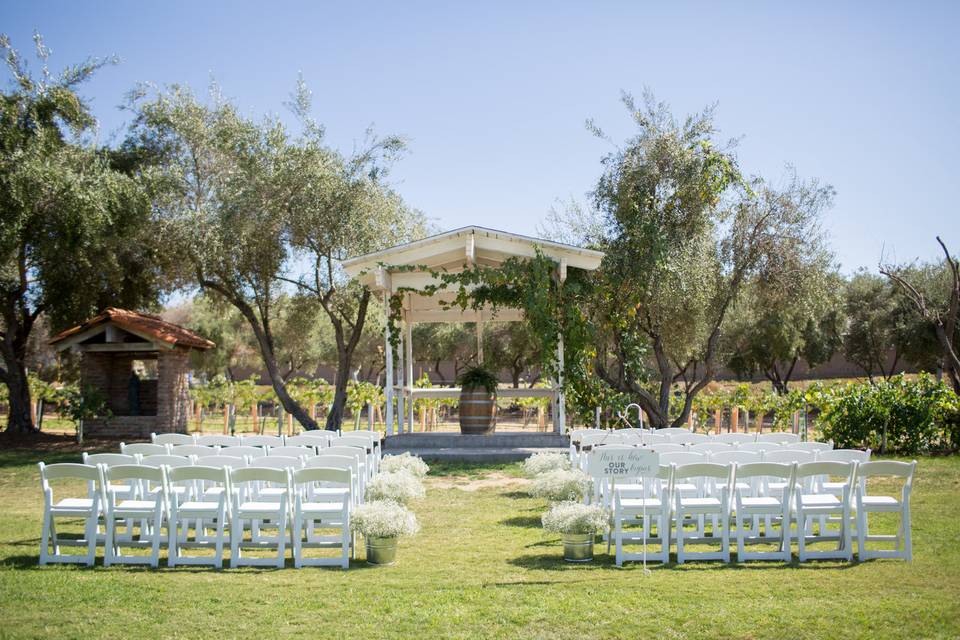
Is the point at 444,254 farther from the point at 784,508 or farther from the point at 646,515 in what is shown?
the point at 784,508

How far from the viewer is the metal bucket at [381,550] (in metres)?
7.55

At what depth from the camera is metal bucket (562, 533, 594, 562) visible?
7656mm

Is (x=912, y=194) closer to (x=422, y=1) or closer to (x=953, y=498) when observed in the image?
(x=953, y=498)

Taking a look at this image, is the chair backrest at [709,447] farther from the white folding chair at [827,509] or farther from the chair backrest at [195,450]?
the chair backrest at [195,450]

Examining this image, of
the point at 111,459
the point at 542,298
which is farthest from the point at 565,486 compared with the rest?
the point at 542,298

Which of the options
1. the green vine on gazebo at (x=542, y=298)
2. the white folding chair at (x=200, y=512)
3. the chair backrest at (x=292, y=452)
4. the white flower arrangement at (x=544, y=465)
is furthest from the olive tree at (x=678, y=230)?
the white folding chair at (x=200, y=512)

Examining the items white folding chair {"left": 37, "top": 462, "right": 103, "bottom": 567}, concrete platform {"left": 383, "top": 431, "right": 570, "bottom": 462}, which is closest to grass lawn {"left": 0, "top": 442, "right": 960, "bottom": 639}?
white folding chair {"left": 37, "top": 462, "right": 103, "bottom": 567}

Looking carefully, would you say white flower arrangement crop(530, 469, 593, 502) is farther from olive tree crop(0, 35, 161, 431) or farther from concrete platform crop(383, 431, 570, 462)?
olive tree crop(0, 35, 161, 431)

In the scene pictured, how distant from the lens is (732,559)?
779 centimetres

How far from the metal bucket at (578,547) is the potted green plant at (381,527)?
1.41 meters

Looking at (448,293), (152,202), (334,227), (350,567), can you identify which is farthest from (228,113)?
(350,567)

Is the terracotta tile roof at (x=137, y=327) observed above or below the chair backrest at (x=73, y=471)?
above

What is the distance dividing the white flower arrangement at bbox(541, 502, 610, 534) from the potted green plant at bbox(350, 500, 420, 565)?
128cm

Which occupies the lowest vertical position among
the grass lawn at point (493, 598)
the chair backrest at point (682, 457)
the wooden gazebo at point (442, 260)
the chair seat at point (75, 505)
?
the grass lawn at point (493, 598)
